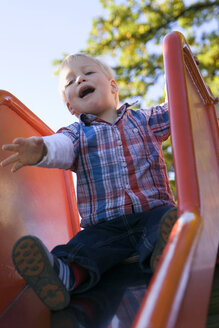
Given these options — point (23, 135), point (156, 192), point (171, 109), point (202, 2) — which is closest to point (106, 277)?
point (156, 192)

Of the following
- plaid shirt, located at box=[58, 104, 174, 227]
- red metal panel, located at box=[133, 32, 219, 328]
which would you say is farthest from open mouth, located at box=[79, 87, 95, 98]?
red metal panel, located at box=[133, 32, 219, 328]

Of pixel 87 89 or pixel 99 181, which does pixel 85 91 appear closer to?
pixel 87 89

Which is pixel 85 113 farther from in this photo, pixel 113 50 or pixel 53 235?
pixel 113 50

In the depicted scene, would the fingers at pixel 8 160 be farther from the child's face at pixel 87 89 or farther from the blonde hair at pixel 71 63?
the blonde hair at pixel 71 63

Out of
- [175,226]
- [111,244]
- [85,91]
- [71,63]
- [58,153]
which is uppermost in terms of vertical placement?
[71,63]

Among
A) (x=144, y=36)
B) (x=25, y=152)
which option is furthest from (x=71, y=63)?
(x=144, y=36)

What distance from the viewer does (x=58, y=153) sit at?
1106mm

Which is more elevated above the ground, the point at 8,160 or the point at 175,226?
the point at 8,160

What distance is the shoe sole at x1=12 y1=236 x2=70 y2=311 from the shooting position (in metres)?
0.83

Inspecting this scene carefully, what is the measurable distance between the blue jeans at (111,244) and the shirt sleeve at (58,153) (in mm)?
210

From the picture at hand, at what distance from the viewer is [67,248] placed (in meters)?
0.98

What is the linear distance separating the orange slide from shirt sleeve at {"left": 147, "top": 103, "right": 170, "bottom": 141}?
0.15 m

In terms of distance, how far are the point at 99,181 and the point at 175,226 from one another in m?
0.59

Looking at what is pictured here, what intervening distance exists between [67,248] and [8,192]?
0.98 feet
